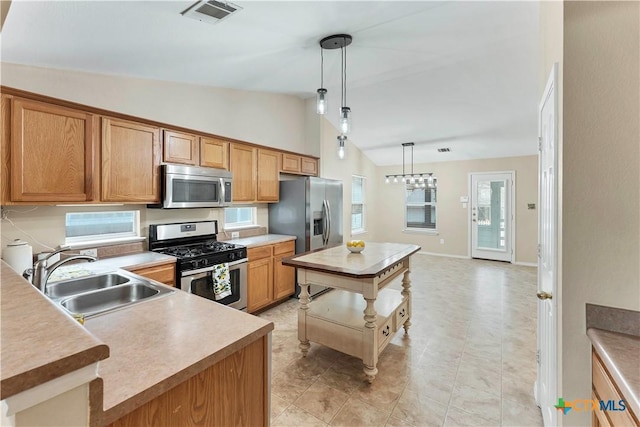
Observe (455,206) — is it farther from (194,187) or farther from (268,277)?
(194,187)

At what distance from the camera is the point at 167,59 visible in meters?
2.57

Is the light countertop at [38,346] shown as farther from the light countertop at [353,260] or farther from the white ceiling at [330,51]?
the white ceiling at [330,51]

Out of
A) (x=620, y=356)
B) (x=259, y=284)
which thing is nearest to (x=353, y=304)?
(x=259, y=284)

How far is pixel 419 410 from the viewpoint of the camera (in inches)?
76.2

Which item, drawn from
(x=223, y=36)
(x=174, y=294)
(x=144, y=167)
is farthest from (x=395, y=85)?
(x=174, y=294)

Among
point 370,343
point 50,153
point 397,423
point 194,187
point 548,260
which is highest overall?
point 50,153

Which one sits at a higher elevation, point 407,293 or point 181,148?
point 181,148

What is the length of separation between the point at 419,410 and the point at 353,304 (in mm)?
984

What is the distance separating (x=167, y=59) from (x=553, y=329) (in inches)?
134

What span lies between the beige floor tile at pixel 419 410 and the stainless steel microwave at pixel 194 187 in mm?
2615

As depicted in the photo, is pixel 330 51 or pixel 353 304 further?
pixel 330 51

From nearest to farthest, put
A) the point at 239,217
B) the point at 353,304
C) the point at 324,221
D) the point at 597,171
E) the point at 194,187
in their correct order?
the point at 597,171 < the point at 353,304 < the point at 194,187 < the point at 239,217 < the point at 324,221

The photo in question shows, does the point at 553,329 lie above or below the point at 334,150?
below

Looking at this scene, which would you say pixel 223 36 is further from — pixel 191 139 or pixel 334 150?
pixel 334 150
